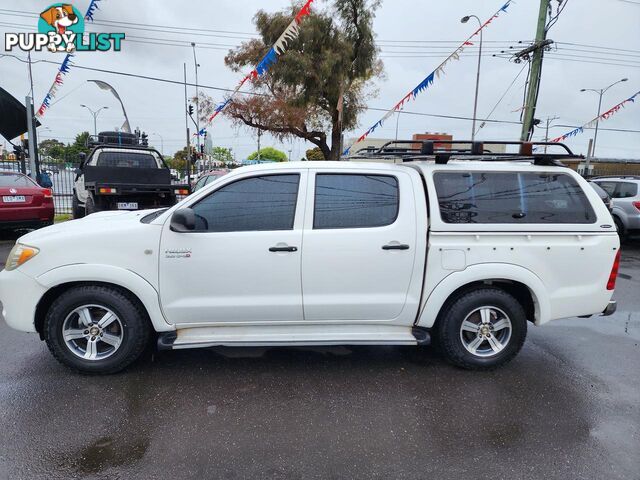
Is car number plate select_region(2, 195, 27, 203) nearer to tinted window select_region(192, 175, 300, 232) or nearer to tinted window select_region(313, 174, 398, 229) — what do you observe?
tinted window select_region(192, 175, 300, 232)

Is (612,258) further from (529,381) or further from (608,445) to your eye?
(608,445)

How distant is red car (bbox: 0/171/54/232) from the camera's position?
8.67m

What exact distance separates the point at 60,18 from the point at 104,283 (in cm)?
1290

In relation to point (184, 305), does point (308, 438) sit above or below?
below

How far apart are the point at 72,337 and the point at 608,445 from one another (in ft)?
13.2

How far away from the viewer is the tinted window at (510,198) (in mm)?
3684

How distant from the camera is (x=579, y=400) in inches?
132

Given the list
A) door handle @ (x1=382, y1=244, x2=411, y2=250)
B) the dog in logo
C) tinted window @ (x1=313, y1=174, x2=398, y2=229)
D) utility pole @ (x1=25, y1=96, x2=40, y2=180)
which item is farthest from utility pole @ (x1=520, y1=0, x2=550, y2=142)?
utility pole @ (x1=25, y1=96, x2=40, y2=180)

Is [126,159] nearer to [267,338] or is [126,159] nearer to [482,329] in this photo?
[267,338]

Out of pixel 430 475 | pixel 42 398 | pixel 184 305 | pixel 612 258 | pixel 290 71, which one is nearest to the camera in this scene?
pixel 430 475

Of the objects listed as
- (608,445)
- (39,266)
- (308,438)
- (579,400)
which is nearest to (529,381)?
(579,400)

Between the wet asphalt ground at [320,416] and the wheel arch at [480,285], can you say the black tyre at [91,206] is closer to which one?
the wet asphalt ground at [320,416]

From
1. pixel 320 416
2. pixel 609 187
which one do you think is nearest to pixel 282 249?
pixel 320 416

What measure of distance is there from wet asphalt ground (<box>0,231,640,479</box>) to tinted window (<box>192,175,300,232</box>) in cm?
129
